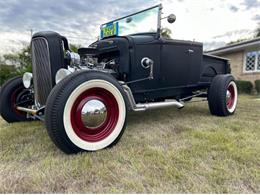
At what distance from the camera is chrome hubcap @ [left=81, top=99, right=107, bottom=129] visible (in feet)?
6.61

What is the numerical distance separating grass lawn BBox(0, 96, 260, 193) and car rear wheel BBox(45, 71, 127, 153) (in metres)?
0.13

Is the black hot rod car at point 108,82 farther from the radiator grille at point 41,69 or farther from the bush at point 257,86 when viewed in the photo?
the bush at point 257,86

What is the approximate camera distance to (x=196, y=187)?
137cm

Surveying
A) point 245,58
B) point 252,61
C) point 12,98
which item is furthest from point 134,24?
point 252,61

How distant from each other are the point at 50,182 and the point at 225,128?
2328 millimetres

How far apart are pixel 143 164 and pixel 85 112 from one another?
75cm

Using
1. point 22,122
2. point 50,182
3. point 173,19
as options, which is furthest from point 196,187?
point 22,122

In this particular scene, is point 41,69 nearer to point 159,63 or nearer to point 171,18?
point 159,63

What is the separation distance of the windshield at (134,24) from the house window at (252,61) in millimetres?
7900

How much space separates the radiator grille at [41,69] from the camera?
2445 millimetres

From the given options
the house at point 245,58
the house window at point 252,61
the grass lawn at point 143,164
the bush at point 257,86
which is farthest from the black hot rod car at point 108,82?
the house window at point 252,61

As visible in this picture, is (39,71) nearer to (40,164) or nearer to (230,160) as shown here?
(40,164)

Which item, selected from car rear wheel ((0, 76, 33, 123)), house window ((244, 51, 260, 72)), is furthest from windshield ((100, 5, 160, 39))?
house window ((244, 51, 260, 72))

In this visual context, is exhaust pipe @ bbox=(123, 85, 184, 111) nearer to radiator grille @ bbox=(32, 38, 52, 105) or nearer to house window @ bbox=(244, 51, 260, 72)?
radiator grille @ bbox=(32, 38, 52, 105)
